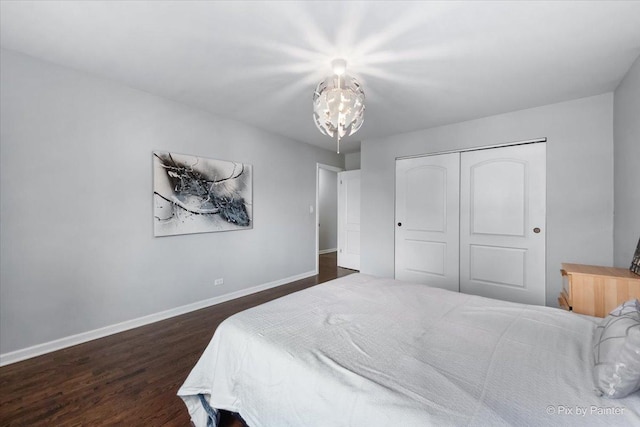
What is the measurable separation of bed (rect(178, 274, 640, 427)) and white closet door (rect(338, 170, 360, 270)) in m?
3.29

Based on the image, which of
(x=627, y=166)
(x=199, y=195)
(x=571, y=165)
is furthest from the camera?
(x=199, y=195)

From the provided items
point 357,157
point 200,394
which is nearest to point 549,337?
point 200,394

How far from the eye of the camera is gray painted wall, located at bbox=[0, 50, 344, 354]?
6.74 feet

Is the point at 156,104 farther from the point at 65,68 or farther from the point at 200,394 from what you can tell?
the point at 200,394

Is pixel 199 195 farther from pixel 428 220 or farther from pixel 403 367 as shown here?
pixel 428 220

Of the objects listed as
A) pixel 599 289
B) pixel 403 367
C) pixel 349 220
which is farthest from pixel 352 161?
pixel 403 367

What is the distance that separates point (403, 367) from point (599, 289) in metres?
1.76

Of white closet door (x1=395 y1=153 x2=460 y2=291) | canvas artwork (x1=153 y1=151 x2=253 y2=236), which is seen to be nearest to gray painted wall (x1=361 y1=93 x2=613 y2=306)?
white closet door (x1=395 y1=153 x2=460 y2=291)

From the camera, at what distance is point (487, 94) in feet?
8.70

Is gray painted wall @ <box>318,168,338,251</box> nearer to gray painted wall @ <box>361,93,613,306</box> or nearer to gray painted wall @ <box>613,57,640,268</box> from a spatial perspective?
gray painted wall @ <box>361,93,613,306</box>

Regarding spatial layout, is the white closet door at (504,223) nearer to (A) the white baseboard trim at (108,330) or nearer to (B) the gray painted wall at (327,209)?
(A) the white baseboard trim at (108,330)

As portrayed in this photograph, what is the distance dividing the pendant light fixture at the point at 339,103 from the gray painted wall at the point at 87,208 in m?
1.88

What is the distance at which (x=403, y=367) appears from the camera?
107 cm

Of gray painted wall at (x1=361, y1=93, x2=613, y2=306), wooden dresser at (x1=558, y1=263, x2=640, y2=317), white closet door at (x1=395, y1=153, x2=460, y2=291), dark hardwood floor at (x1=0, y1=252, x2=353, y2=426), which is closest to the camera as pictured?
dark hardwood floor at (x1=0, y1=252, x2=353, y2=426)
